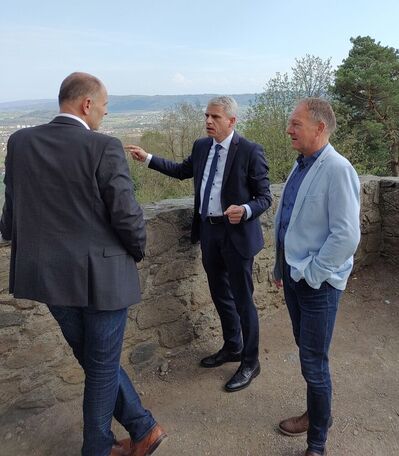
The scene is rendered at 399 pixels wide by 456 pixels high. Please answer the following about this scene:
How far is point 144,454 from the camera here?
7.17 feet

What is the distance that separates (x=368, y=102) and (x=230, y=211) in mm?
17517

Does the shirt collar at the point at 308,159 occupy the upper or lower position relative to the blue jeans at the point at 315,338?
upper

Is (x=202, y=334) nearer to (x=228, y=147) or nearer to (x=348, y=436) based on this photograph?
(x=348, y=436)

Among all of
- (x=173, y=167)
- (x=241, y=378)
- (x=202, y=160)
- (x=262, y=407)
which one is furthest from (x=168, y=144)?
(x=262, y=407)

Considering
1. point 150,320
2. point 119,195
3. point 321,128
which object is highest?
point 321,128

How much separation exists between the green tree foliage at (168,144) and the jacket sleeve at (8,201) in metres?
17.8

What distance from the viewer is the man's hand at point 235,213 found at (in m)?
2.49

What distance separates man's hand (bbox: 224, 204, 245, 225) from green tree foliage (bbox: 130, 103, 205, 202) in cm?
1729

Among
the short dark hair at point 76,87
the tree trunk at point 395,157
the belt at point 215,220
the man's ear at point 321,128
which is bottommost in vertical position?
the tree trunk at point 395,157

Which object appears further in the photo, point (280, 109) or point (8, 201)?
point (280, 109)

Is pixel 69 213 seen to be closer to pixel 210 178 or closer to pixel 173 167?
pixel 210 178

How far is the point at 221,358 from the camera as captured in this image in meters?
3.07

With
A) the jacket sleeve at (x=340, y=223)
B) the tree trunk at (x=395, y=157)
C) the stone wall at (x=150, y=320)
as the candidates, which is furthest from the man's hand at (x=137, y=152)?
the tree trunk at (x=395, y=157)

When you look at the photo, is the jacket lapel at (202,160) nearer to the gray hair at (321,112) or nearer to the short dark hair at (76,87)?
the gray hair at (321,112)
